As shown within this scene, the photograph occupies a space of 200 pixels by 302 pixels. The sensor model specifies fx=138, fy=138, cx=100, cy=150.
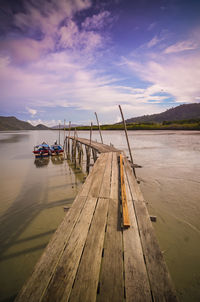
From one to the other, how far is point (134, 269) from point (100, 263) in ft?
1.62

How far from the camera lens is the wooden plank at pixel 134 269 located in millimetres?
1654

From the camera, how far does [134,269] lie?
196 centimetres

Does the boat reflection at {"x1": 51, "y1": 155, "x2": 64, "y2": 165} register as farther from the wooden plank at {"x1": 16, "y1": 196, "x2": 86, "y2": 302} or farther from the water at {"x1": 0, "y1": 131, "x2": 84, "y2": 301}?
the wooden plank at {"x1": 16, "y1": 196, "x2": 86, "y2": 302}

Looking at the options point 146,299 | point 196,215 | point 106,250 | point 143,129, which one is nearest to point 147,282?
point 146,299

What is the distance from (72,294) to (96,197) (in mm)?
2441

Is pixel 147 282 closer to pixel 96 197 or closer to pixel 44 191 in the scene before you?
pixel 96 197

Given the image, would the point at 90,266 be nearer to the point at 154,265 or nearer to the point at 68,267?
the point at 68,267

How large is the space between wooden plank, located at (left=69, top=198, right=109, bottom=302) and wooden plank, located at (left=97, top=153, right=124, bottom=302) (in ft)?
0.27

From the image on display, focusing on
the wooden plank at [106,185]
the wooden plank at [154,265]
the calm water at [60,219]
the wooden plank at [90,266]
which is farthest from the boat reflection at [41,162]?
the wooden plank at [154,265]

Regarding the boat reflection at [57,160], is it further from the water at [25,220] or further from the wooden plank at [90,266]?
the wooden plank at [90,266]

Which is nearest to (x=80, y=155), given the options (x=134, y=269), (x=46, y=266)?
(x=46, y=266)

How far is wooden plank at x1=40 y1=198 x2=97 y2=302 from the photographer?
5.41 feet

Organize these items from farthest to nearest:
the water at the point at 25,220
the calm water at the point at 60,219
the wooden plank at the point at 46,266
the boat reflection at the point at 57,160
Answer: the boat reflection at the point at 57,160, the water at the point at 25,220, the calm water at the point at 60,219, the wooden plank at the point at 46,266

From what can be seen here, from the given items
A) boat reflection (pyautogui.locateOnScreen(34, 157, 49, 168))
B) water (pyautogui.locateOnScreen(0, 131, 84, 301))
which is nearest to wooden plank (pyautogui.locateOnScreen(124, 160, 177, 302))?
water (pyautogui.locateOnScreen(0, 131, 84, 301))
